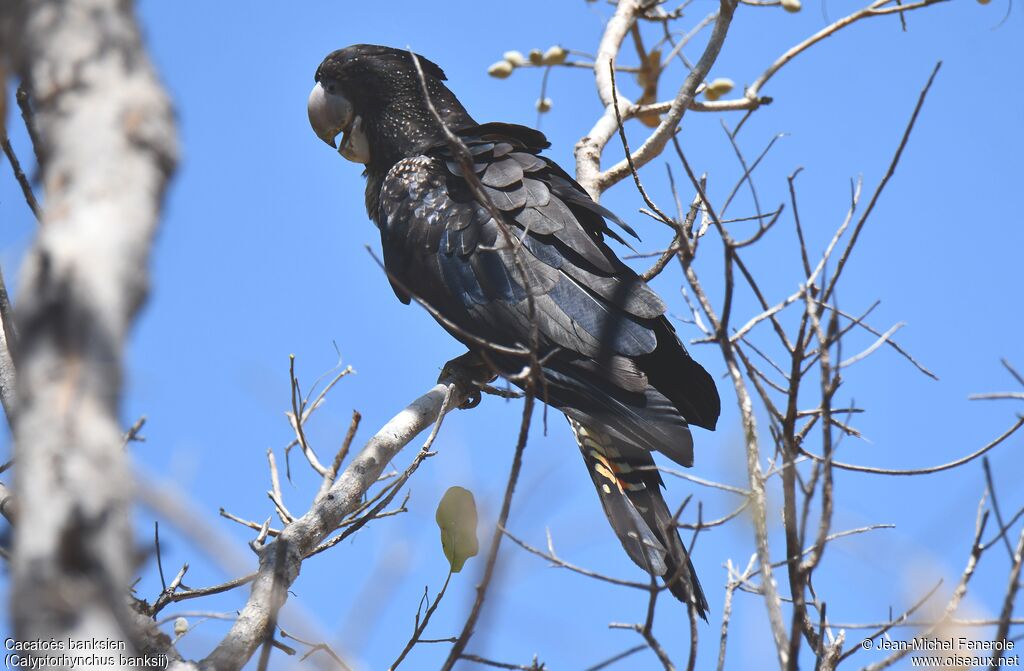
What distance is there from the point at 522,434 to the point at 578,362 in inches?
66.4

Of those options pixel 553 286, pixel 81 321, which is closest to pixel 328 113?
pixel 553 286

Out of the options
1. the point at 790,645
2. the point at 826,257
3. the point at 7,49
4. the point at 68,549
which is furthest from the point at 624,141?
the point at 68,549

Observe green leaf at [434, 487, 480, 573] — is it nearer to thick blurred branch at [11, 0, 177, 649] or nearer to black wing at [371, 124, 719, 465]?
black wing at [371, 124, 719, 465]

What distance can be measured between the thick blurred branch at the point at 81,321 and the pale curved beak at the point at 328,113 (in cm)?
357

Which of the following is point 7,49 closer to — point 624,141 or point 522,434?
point 522,434

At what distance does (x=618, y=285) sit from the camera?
11.5 feet

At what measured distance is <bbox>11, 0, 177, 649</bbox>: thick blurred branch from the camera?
831 millimetres

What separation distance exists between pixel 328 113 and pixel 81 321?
3.90m

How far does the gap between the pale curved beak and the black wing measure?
2.42 feet

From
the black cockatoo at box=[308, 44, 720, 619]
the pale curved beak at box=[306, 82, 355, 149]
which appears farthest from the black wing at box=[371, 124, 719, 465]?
the pale curved beak at box=[306, 82, 355, 149]

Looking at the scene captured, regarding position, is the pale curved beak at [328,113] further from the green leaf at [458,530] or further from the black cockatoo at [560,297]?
the green leaf at [458,530]

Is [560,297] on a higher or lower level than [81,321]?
higher

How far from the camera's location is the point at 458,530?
2.34 meters

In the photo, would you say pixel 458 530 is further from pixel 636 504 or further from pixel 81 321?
pixel 81 321
